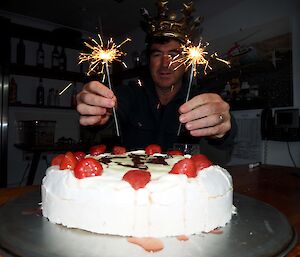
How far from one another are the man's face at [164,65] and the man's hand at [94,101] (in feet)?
2.91

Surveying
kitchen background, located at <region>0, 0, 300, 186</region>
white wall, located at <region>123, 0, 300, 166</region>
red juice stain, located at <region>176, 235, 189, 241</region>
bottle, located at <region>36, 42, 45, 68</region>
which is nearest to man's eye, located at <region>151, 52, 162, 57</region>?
kitchen background, located at <region>0, 0, 300, 186</region>

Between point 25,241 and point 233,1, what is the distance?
3471 millimetres

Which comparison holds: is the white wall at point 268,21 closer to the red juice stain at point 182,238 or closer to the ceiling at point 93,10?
the ceiling at point 93,10

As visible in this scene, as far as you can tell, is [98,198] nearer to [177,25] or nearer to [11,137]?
[177,25]

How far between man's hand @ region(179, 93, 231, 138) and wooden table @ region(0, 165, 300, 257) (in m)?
0.32

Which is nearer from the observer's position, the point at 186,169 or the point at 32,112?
the point at 186,169

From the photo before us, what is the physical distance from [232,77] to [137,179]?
2.70 metres

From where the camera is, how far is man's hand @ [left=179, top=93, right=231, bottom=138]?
125 cm

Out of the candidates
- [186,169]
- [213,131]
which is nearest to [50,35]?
[213,131]

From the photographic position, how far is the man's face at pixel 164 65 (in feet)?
7.22

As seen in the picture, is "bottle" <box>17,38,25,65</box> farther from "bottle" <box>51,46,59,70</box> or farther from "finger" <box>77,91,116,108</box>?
"finger" <box>77,91,116,108</box>

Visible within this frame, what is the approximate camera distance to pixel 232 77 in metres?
3.24

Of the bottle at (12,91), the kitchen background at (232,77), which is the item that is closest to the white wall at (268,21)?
the kitchen background at (232,77)

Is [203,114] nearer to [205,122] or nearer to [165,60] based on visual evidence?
[205,122]
